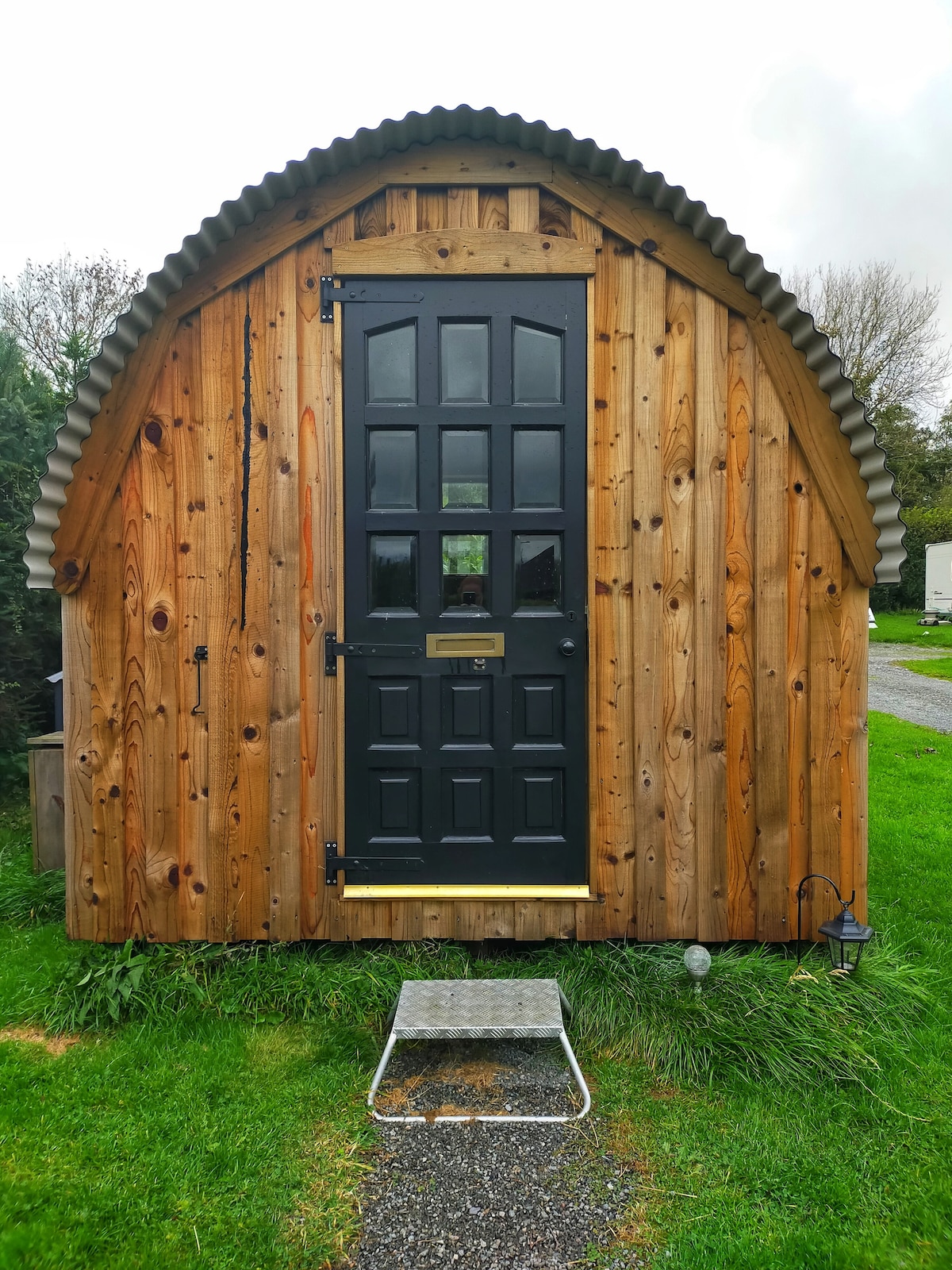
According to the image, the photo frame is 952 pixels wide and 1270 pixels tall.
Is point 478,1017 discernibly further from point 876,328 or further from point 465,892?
point 876,328

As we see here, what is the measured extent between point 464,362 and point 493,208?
72cm

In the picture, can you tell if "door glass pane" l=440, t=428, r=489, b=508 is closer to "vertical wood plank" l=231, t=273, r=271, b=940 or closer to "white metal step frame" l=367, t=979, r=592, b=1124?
"vertical wood plank" l=231, t=273, r=271, b=940

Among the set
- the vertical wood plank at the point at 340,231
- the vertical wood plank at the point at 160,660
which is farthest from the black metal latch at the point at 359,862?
the vertical wood plank at the point at 340,231

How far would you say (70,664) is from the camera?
10.5ft

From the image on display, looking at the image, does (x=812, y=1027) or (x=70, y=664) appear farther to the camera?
(x=70, y=664)

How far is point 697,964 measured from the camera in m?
2.87

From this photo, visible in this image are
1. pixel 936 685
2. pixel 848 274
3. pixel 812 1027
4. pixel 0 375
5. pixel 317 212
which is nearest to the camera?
pixel 812 1027

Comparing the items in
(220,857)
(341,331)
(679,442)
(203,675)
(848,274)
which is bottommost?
(220,857)

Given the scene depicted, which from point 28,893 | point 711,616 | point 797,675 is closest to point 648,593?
point 711,616

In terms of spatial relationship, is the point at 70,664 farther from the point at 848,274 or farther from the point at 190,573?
the point at 848,274

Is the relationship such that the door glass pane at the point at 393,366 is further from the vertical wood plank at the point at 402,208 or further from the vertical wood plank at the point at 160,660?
the vertical wood plank at the point at 160,660

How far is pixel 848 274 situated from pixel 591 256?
882 inches

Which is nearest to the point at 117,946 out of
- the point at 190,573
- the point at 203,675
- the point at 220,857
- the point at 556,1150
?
the point at 220,857

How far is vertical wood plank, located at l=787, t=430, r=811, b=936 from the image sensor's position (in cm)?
319
